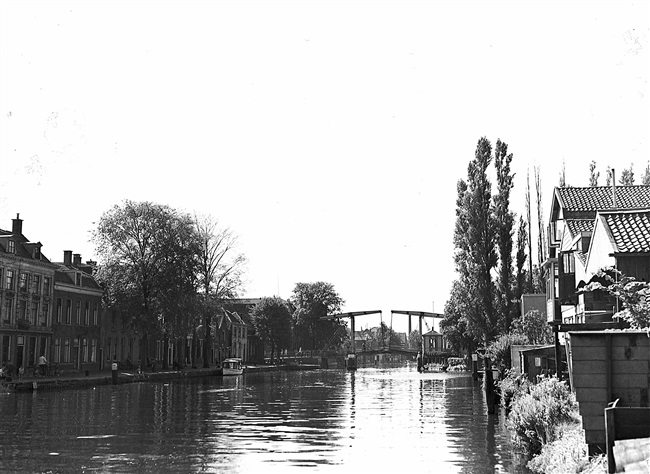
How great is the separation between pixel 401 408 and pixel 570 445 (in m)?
22.4

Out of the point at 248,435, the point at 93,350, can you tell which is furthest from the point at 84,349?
the point at 248,435

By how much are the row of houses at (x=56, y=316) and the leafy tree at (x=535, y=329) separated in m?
35.3

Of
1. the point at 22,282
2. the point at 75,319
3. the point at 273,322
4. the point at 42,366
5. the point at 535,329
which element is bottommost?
the point at 42,366

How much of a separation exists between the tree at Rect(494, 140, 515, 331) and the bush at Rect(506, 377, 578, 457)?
127ft

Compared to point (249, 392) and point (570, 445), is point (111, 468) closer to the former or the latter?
point (570, 445)

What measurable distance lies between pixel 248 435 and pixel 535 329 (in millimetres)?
22446

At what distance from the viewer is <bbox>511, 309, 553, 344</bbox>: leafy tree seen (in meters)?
38.7

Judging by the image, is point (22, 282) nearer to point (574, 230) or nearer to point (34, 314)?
point (34, 314)

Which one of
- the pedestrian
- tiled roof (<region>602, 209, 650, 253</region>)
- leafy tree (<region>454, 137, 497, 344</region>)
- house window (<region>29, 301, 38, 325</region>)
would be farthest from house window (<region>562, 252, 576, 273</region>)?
house window (<region>29, 301, 38, 325</region>)

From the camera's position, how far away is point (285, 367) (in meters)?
99.9

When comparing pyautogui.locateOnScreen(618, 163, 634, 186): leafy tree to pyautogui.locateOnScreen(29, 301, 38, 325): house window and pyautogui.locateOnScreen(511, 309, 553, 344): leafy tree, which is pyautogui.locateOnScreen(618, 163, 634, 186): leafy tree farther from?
pyautogui.locateOnScreen(29, 301, 38, 325): house window

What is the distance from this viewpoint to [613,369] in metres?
13.0

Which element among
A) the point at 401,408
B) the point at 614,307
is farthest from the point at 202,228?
the point at 614,307

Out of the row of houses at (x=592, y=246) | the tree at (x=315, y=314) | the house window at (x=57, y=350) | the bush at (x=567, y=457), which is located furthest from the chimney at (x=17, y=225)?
the tree at (x=315, y=314)
